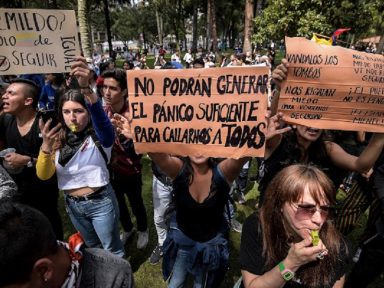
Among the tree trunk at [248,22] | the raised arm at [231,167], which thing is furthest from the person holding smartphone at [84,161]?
the tree trunk at [248,22]

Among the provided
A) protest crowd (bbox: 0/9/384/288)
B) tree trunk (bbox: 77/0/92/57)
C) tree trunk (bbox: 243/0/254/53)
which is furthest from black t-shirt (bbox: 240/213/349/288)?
tree trunk (bbox: 243/0/254/53)

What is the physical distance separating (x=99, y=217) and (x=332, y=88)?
223 centimetres

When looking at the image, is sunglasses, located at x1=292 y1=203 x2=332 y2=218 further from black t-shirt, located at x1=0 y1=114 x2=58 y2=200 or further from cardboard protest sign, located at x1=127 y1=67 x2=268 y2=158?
black t-shirt, located at x1=0 y1=114 x2=58 y2=200

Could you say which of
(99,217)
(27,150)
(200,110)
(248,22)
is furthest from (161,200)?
(248,22)

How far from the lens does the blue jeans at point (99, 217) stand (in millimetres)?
2877

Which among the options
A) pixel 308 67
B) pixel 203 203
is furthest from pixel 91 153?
pixel 308 67

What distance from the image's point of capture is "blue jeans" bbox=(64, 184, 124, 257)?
2.88 meters

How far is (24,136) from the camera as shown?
9.99 feet

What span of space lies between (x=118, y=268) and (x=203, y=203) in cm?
95

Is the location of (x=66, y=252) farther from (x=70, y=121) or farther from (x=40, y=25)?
(x=40, y=25)

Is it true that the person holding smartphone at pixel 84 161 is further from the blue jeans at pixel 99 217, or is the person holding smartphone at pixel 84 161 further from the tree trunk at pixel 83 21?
the tree trunk at pixel 83 21

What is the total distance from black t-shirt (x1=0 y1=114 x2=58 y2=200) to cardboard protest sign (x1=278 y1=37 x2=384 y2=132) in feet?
7.47

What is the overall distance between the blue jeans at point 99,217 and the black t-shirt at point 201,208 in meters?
0.73

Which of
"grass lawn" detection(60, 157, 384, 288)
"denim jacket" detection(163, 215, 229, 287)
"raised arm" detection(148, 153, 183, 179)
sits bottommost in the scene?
"grass lawn" detection(60, 157, 384, 288)
